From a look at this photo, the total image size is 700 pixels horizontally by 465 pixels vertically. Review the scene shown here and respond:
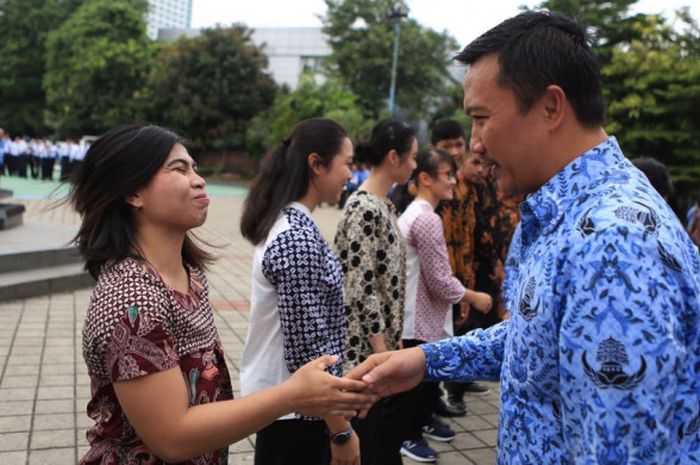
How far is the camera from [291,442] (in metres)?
2.35

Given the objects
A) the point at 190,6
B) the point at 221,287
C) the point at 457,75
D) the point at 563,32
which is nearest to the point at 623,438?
the point at 563,32

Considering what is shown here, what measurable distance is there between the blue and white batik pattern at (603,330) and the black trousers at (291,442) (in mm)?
1154

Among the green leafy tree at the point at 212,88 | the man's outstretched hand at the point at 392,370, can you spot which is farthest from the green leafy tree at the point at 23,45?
the man's outstretched hand at the point at 392,370

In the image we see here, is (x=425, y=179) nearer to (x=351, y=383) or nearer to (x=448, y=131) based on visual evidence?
(x=448, y=131)

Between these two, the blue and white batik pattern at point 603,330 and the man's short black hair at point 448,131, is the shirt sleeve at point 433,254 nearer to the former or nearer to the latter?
the man's short black hair at point 448,131

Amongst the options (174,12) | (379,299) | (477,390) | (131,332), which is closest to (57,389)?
(379,299)

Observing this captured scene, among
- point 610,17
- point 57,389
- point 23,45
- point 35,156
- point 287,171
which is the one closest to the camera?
point 287,171

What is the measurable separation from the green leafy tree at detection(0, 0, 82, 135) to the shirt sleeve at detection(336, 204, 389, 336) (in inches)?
1782

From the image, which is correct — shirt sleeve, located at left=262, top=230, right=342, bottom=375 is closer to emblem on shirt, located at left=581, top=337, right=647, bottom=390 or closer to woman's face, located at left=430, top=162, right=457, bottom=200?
emblem on shirt, located at left=581, top=337, right=647, bottom=390

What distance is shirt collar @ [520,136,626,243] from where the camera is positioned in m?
1.26

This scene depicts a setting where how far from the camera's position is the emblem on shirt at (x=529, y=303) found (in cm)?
120

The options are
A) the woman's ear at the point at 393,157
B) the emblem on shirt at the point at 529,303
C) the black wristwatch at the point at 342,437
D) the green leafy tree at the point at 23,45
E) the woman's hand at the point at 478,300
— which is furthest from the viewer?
the green leafy tree at the point at 23,45

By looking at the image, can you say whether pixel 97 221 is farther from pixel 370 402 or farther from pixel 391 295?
pixel 391 295

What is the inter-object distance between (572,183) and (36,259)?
7.62m
